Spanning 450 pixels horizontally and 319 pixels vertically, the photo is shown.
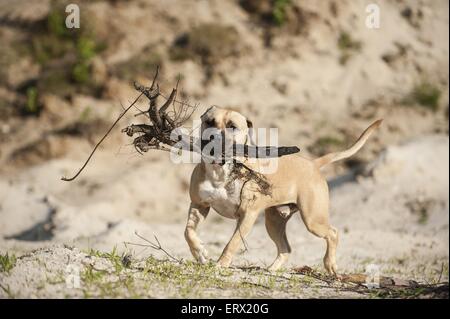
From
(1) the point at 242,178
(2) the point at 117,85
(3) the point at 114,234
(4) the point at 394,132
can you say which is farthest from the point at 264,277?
(2) the point at 117,85

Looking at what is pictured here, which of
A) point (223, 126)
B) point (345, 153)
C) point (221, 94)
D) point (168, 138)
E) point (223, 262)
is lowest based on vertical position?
point (223, 262)

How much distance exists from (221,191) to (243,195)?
0.70 feet

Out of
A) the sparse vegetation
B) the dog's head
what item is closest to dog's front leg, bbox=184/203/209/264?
the dog's head

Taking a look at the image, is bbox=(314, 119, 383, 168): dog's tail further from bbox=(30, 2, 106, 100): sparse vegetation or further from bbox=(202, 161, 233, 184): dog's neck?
bbox=(30, 2, 106, 100): sparse vegetation

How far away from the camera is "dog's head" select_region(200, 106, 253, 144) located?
6191 mm

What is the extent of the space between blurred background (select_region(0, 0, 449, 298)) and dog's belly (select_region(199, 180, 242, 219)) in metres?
5.98

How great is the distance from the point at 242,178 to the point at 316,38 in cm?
1308

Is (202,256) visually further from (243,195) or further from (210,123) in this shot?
(210,123)

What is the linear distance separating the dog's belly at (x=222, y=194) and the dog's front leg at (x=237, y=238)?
0.13 metres

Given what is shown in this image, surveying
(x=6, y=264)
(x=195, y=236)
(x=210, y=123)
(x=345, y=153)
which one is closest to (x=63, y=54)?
(x=345, y=153)

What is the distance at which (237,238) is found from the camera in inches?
247

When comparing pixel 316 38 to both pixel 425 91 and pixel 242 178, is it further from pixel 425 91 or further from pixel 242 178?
pixel 242 178
